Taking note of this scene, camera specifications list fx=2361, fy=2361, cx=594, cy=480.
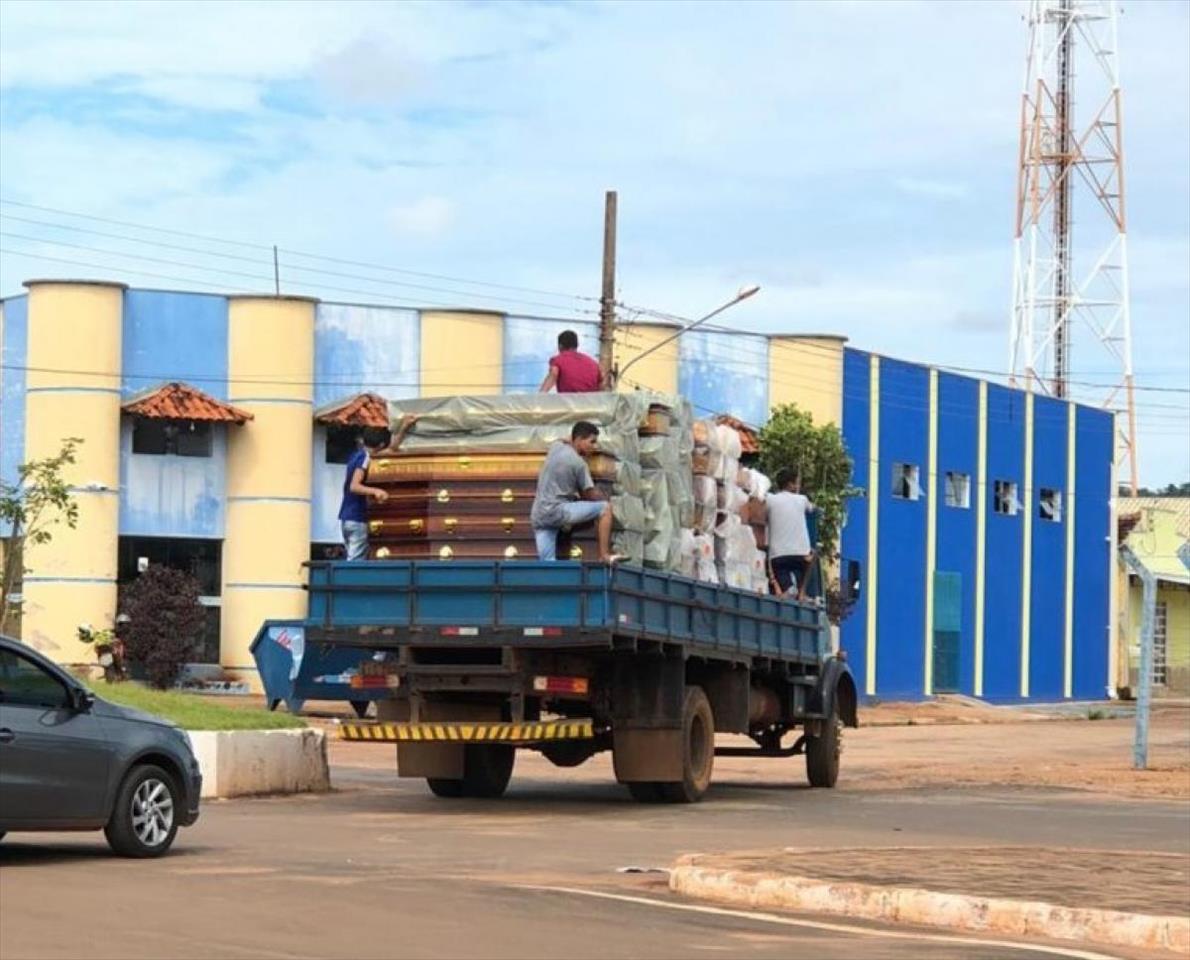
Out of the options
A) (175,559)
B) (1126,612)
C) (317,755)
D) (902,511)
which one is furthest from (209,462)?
(1126,612)

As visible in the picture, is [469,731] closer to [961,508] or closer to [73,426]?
[73,426]

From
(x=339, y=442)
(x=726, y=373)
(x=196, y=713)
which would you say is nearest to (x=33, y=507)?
(x=339, y=442)

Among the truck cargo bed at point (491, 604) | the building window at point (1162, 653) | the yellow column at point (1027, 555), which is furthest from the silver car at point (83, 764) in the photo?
the building window at point (1162, 653)

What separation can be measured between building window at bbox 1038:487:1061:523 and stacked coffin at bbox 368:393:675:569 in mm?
44631

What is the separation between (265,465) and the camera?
4753 cm

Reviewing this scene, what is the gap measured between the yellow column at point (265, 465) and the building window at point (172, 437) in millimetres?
545

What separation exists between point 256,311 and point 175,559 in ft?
17.6

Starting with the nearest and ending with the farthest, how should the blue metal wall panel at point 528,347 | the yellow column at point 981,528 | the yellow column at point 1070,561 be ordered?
the blue metal wall panel at point 528,347 < the yellow column at point 981,528 < the yellow column at point 1070,561

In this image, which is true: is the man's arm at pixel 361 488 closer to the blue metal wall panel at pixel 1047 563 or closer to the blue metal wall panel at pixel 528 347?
the blue metal wall panel at pixel 528 347

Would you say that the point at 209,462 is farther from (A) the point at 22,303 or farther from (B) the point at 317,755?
(B) the point at 317,755

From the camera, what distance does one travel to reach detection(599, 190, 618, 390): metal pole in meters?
37.6

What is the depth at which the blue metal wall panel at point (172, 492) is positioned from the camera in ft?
154

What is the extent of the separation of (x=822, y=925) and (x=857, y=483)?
43056mm

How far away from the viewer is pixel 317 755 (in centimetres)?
2186
